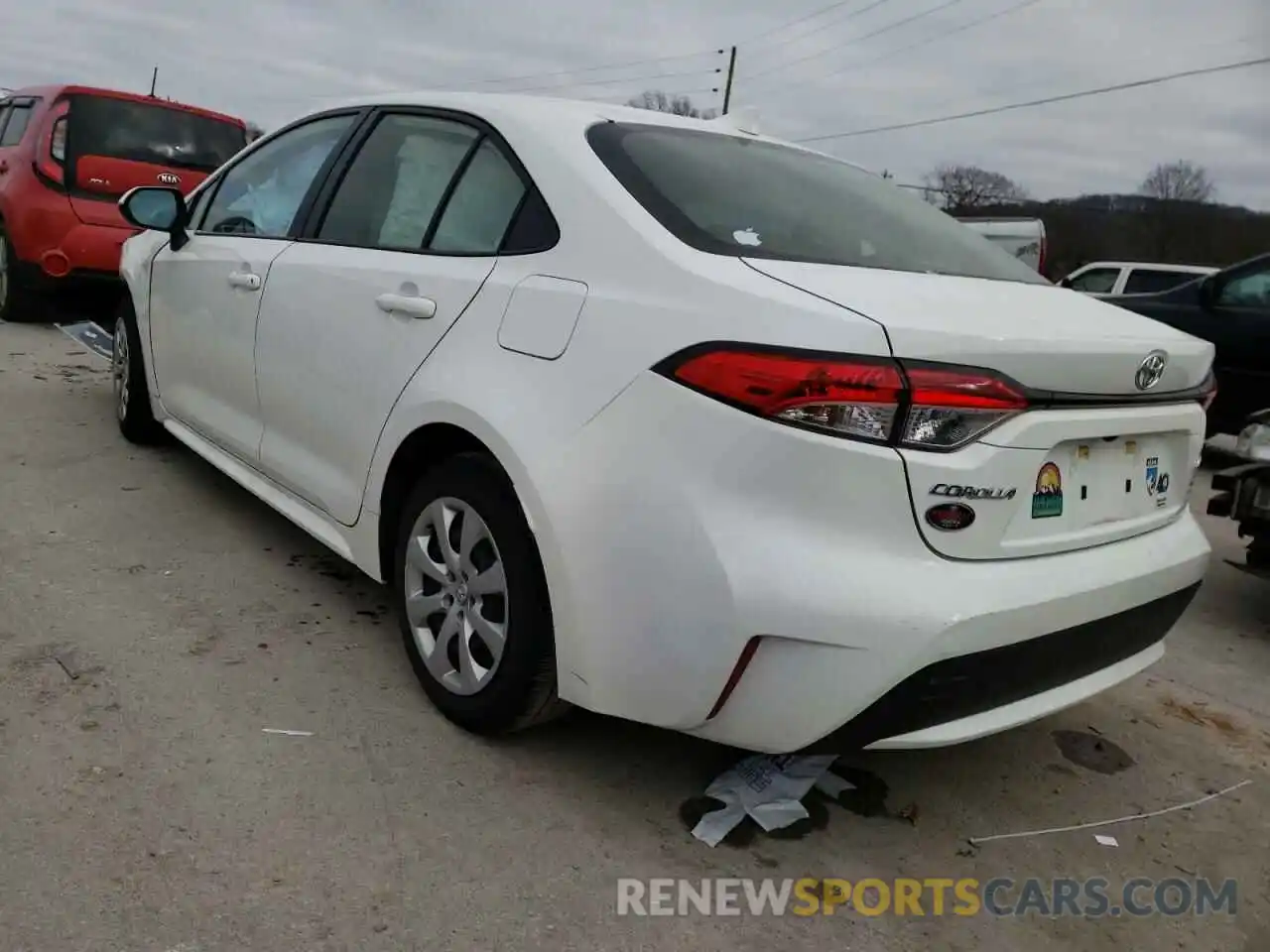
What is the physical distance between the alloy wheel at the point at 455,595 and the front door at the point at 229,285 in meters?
1.13

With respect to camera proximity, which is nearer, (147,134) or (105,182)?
(105,182)

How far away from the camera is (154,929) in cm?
191

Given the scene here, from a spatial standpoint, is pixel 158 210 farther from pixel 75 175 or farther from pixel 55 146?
pixel 55 146

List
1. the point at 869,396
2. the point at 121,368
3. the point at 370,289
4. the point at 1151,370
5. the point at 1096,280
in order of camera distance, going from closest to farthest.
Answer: the point at 869,396 → the point at 1151,370 → the point at 370,289 → the point at 121,368 → the point at 1096,280

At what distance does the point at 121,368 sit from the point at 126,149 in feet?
11.4

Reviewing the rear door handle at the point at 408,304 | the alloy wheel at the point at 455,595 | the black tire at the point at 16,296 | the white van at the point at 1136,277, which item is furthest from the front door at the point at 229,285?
the white van at the point at 1136,277

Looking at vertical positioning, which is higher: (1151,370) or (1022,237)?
(1022,237)

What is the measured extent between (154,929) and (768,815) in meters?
1.31

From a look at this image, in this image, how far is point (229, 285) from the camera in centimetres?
371

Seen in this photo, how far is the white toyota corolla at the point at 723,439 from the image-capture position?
6.41 ft

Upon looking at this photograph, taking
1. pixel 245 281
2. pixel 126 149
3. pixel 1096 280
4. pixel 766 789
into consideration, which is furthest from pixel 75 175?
pixel 1096 280

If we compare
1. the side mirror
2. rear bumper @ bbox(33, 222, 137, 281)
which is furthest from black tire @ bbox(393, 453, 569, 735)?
rear bumper @ bbox(33, 222, 137, 281)

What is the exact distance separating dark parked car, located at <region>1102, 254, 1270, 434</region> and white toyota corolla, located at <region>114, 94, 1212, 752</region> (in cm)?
523

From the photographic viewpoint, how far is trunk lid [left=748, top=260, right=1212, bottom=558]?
1.98m
